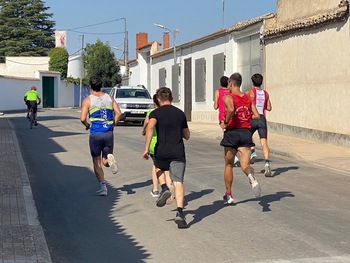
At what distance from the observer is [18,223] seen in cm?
821

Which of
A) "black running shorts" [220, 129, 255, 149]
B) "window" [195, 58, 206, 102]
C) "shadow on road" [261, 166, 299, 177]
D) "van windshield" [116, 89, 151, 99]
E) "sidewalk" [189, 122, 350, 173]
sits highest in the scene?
"window" [195, 58, 206, 102]

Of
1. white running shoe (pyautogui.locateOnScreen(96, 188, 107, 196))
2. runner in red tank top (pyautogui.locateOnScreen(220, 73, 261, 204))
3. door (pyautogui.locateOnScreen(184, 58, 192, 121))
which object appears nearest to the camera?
runner in red tank top (pyautogui.locateOnScreen(220, 73, 261, 204))

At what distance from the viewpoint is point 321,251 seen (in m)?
7.00

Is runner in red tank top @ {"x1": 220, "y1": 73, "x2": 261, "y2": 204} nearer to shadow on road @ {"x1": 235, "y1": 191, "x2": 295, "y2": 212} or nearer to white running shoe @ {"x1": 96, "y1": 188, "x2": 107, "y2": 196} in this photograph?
shadow on road @ {"x1": 235, "y1": 191, "x2": 295, "y2": 212}

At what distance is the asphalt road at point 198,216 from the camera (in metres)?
7.10

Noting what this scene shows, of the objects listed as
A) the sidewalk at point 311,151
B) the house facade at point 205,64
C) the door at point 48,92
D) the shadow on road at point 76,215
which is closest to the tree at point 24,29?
the door at point 48,92

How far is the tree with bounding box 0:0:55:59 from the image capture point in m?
87.3

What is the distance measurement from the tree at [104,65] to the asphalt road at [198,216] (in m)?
44.7

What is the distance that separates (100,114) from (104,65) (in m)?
49.6

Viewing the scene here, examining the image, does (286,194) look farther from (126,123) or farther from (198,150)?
(126,123)

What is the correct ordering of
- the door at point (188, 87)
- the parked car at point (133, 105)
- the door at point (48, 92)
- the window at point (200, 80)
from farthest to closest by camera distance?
the door at point (48, 92) < the door at point (188, 87) < the window at point (200, 80) < the parked car at point (133, 105)

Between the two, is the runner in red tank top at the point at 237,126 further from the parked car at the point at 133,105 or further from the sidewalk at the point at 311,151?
the parked car at the point at 133,105

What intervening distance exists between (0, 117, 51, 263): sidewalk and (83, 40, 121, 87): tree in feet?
151

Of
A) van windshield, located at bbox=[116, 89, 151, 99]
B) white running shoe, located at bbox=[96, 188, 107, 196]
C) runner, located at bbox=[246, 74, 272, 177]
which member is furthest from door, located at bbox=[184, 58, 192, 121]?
white running shoe, located at bbox=[96, 188, 107, 196]
